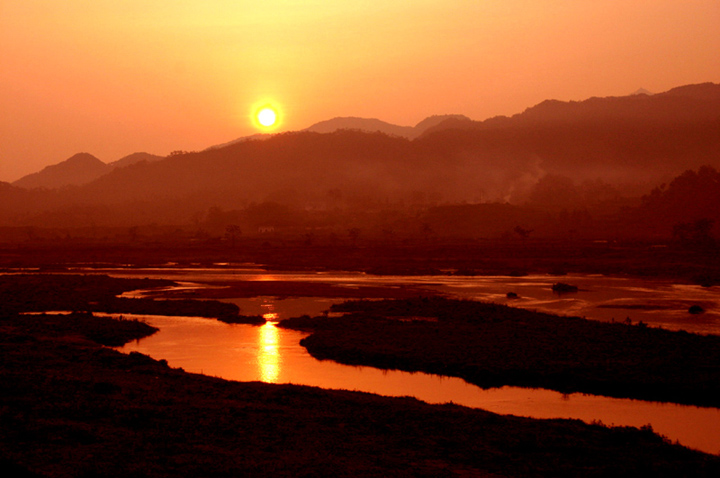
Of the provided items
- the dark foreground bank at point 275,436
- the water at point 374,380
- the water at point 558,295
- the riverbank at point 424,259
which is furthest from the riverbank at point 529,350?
the riverbank at point 424,259

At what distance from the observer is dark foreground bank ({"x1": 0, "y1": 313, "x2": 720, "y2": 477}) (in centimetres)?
1488

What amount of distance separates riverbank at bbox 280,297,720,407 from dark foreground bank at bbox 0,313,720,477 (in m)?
5.61

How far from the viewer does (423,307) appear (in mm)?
40906

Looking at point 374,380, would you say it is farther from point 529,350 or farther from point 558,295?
point 558,295

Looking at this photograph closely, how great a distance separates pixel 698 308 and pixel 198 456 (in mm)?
37818

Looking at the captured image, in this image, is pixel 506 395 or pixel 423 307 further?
pixel 423 307

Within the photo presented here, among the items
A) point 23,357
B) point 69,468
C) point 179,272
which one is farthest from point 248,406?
point 179,272

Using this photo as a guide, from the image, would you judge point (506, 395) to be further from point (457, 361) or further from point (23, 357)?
point (23, 357)

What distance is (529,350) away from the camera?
28594 mm

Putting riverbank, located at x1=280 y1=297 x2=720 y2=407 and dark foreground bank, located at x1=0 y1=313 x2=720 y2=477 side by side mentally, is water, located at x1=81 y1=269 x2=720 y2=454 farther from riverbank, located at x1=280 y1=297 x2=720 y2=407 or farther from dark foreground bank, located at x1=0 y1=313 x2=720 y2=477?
dark foreground bank, located at x1=0 y1=313 x2=720 y2=477

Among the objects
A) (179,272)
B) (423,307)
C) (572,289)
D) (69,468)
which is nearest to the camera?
(69,468)

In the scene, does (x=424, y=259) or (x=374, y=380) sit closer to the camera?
(x=374, y=380)

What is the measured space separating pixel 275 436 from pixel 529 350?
14.6 m

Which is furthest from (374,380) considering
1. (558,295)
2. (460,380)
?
(558,295)
